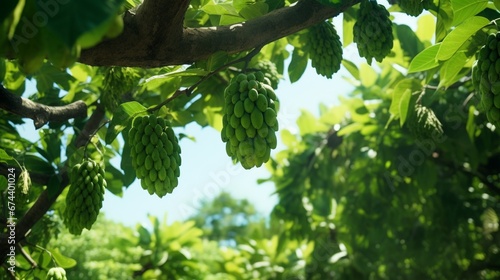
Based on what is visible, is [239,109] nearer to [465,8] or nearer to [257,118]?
[257,118]

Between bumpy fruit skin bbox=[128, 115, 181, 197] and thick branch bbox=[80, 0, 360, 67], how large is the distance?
0.24 metres

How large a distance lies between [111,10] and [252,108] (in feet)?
2.27

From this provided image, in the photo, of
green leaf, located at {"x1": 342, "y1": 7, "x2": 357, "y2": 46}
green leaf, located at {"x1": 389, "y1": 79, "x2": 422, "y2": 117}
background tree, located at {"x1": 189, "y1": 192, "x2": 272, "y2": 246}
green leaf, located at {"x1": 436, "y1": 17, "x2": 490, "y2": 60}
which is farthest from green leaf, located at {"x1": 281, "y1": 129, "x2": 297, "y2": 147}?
background tree, located at {"x1": 189, "y1": 192, "x2": 272, "y2": 246}

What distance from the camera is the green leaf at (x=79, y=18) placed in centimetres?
71

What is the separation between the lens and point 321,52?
189cm

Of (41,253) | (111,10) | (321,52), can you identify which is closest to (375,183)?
(321,52)

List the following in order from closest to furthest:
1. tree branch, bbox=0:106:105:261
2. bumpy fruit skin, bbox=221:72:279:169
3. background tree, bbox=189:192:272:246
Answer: bumpy fruit skin, bbox=221:72:279:169, tree branch, bbox=0:106:105:261, background tree, bbox=189:192:272:246

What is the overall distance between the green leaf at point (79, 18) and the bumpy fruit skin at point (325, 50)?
49.7 inches

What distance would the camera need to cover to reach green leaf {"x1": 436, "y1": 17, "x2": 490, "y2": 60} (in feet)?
4.55

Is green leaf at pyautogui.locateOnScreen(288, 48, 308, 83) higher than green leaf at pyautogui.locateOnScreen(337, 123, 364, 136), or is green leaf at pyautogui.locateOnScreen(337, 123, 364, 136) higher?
green leaf at pyautogui.locateOnScreen(337, 123, 364, 136)

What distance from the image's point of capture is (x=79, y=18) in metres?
0.71

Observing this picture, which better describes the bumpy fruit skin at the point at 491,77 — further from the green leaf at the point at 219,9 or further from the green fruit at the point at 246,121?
the green leaf at the point at 219,9

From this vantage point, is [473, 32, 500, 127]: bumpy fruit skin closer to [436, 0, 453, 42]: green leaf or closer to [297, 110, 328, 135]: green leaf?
[436, 0, 453, 42]: green leaf

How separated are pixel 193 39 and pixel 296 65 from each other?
0.86 m
